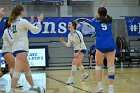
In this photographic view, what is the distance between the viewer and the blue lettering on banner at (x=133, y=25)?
1770 centimetres

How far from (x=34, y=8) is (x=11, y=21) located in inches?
444

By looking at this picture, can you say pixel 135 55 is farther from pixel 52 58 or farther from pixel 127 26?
pixel 52 58

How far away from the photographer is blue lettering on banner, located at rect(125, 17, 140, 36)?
58.1 ft

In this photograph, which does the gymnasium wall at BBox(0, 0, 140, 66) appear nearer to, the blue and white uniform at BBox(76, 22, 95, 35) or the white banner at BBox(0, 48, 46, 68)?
the blue and white uniform at BBox(76, 22, 95, 35)

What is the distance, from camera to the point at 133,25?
58.1 feet

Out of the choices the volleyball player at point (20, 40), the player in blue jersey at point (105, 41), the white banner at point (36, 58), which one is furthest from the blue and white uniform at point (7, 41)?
the white banner at point (36, 58)

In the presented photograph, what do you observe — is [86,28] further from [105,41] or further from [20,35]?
A: [20,35]

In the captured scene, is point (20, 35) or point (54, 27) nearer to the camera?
point (20, 35)

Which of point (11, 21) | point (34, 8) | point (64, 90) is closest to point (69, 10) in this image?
point (34, 8)

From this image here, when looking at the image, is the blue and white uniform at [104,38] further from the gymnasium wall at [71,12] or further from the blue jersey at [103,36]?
the gymnasium wall at [71,12]

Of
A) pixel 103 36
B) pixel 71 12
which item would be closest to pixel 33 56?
pixel 71 12

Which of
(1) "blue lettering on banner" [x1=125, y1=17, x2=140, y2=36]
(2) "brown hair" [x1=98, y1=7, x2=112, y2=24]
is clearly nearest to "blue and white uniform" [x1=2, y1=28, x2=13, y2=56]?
(2) "brown hair" [x1=98, y1=7, x2=112, y2=24]

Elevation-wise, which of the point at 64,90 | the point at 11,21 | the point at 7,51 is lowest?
the point at 64,90

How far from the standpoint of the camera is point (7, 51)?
875 centimetres
